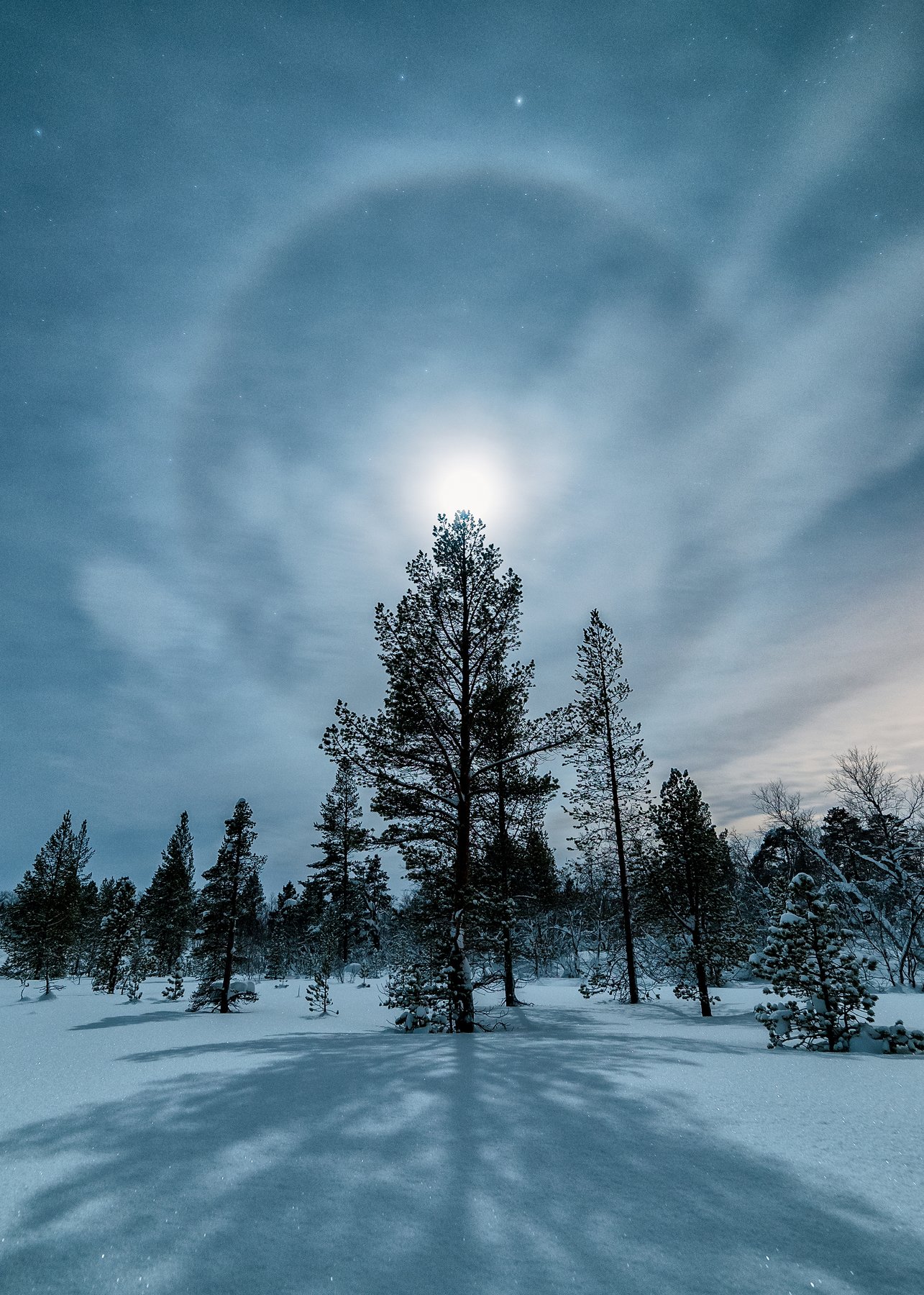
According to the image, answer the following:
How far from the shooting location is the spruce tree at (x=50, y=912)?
31547mm

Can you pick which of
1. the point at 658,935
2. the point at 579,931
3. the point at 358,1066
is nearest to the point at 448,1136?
the point at 358,1066

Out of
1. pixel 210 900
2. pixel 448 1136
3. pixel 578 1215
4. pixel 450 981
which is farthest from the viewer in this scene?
pixel 210 900

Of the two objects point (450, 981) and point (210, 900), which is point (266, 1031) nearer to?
point (450, 981)

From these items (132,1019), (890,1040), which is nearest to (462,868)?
(890,1040)

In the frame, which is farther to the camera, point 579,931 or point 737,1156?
point 579,931

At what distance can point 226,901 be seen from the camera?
936 inches

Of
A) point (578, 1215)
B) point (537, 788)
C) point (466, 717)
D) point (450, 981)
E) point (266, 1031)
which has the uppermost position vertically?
point (466, 717)

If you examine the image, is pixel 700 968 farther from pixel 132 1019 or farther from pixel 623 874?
pixel 132 1019

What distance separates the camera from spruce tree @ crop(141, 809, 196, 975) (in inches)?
1891

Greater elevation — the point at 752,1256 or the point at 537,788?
the point at 537,788

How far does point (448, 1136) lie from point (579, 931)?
5425 centimetres

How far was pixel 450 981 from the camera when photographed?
11.0 meters

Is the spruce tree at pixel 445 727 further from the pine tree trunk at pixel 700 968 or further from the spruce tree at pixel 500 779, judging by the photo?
the pine tree trunk at pixel 700 968

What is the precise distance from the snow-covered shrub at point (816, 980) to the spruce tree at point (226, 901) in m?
20.1
